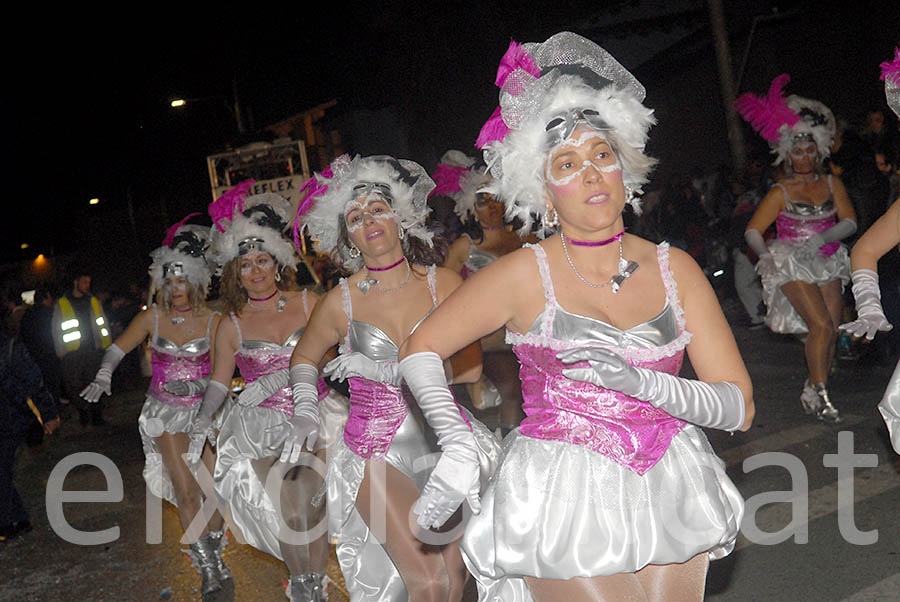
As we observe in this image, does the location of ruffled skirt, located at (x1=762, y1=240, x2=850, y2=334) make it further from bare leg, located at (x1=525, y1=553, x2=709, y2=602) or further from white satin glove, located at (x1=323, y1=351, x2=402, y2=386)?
bare leg, located at (x1=525, y1=553, x2=709, y2=602)

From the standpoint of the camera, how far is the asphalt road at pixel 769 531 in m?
4.78

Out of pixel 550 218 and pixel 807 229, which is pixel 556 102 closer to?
pixel 550 218

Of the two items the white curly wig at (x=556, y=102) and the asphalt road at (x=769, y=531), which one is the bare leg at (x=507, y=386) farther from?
the white curly wig at (x=556, y=102)

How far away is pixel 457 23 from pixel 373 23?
5990 mm

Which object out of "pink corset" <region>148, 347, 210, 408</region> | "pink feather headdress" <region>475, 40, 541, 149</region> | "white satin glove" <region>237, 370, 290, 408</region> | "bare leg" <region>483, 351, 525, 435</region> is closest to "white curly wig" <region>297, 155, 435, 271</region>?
"white satin glove" <region>237, 370, 290, 408</region>

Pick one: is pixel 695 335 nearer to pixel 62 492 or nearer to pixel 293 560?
pixel 293 560

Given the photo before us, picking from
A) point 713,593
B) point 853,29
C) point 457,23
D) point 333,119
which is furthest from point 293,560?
point 333,119

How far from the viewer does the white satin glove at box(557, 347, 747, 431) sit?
2.67 meters

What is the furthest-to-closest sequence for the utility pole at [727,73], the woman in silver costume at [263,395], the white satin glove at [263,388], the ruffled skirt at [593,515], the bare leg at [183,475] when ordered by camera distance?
the utility pole at [727,73]
the bare leg at [183,475]
the white satin glove at [263,388]
the woman in silver costume at [263,395]
the ruffled skirt at [593,515]

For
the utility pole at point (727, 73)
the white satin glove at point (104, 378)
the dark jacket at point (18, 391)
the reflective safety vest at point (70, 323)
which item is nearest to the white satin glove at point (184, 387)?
the white satin glove at point (104, 378)

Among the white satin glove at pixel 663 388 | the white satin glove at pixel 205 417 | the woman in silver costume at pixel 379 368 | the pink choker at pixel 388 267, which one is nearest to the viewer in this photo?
the white satin glove at pixel 663 388

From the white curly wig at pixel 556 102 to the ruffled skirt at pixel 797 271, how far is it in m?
4.89

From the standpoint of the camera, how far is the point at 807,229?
7.84 m

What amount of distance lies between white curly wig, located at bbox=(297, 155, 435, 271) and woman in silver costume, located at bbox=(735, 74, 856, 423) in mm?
3971
